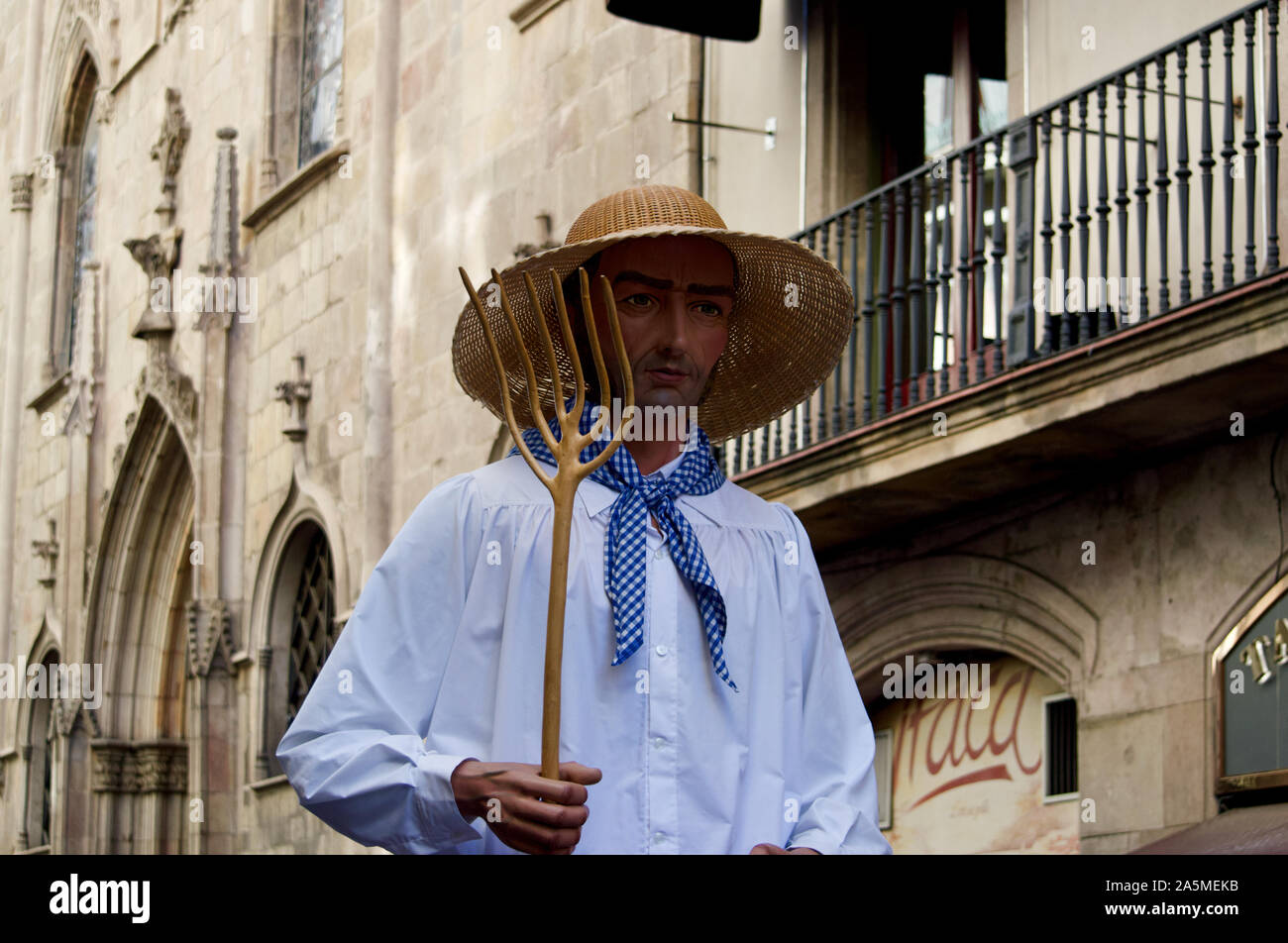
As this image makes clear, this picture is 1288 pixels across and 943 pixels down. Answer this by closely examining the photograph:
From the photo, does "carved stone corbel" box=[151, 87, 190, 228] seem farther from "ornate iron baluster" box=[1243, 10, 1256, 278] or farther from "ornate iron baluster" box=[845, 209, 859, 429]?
"ornate iron baluster" box=[1243, 10, 1256, 278]

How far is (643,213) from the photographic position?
3195mm

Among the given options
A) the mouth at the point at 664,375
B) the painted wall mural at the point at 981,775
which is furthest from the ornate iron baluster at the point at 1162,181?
the mouth at the point at 664,375

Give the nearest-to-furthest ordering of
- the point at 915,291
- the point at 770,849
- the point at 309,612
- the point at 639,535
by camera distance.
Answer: the point at 770,849, the point at 639,535, the point at 915,291, the point at 309,612

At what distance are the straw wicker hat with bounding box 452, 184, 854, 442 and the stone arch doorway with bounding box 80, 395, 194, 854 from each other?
20.4 metres

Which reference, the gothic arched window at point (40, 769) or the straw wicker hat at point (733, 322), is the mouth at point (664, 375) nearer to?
the straw wicker hat at point (733, 322)

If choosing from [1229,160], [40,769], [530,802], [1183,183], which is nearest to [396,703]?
[530,802]

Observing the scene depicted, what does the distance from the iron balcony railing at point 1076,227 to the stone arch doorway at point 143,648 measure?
12.7m

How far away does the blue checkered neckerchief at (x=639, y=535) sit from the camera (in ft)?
9.70

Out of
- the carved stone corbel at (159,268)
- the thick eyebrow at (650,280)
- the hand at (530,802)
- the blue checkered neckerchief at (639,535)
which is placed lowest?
the hand at (530,802)

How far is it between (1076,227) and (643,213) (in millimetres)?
8956

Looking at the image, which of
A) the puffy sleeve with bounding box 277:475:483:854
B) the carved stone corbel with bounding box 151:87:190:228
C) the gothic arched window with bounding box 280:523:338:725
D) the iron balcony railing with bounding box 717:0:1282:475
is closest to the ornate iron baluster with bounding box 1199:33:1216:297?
the iron balcony railing with bounding box 717:0:1282:475

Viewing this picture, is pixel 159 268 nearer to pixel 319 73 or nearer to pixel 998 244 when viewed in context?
pixel 319 73

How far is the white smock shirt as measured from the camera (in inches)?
112
